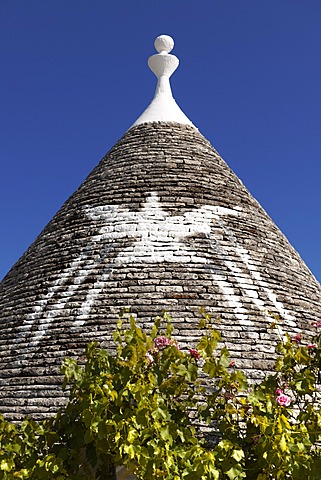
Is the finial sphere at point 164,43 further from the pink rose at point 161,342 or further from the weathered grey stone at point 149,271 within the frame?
the pink rose at point 161,342

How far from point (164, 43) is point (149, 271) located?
5.04 metres

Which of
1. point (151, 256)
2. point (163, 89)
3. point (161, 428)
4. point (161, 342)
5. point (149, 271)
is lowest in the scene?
point (161, 428)

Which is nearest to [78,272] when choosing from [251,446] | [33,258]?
[33,258]

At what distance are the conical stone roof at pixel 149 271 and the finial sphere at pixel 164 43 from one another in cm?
228

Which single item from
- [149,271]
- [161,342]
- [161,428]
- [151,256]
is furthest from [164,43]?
[161,428]

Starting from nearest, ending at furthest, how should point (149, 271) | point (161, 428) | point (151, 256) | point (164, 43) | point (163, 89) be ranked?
point (161, 428), point (149, 271), point (151, 256), point (163, 89), point (164, 43)

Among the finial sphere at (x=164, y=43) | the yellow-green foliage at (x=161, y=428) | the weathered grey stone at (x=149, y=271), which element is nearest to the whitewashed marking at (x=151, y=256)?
the weathered grey stone at (x=149, y=271)

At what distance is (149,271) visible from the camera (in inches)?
287

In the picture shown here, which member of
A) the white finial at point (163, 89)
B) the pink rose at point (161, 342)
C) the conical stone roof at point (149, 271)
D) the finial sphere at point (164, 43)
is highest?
the finial sphere at point (164, 43)

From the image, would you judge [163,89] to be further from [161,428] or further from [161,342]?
[161,428]

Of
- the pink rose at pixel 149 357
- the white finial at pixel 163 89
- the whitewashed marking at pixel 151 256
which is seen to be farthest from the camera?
the white finial at pixel 163 89

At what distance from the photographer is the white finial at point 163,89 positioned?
10031 millimetres

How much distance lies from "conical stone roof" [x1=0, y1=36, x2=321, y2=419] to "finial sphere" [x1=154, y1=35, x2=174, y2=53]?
228cm

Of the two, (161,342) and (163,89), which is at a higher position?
(163,89)
